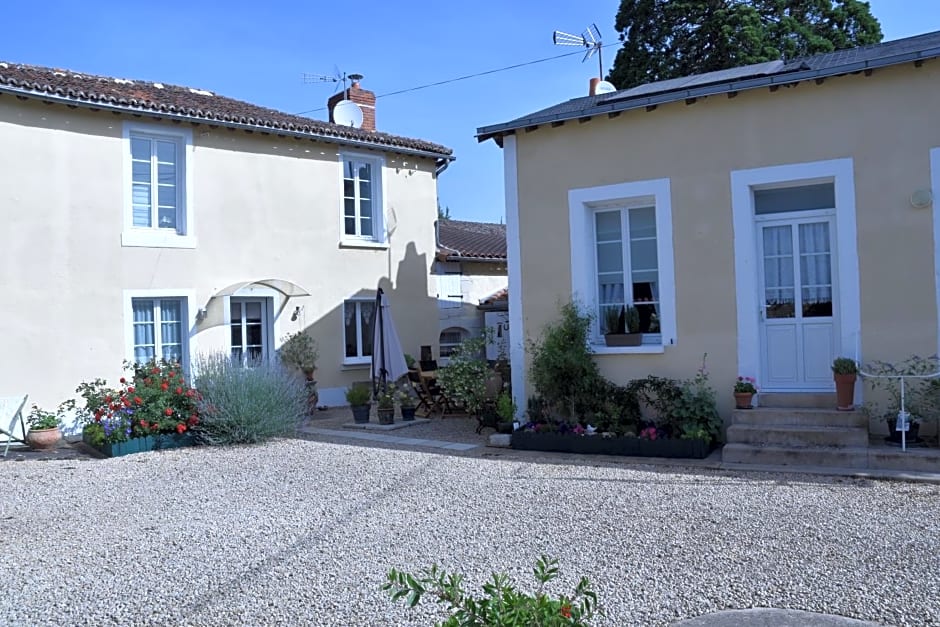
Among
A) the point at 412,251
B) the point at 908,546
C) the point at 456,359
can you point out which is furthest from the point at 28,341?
the point at 908,546

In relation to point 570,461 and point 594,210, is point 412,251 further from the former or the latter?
point 570,461

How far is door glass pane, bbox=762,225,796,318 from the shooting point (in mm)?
9242

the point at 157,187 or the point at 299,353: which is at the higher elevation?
the point at 157,187

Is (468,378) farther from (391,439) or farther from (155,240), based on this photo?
(155,240)

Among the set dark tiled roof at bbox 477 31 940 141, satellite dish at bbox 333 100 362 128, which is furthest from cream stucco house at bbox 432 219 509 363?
dark tiled roof at bbox 477 31 940 141

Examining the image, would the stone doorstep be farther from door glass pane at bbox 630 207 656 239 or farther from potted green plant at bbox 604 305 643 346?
door glass pane at bbox 630 207 656 239

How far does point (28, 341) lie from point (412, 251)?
7284mm

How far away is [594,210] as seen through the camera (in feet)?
33.7

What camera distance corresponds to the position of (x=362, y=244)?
622 inches

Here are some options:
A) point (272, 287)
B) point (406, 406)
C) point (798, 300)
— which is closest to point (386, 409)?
point (406, 406)

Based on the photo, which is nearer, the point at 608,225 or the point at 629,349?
the point at 629,349

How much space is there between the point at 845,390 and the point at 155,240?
10.2 meters

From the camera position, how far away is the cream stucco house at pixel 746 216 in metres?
8.46

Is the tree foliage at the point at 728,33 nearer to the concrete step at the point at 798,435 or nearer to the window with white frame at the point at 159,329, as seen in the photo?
the window with white frame at the point at 159,329
